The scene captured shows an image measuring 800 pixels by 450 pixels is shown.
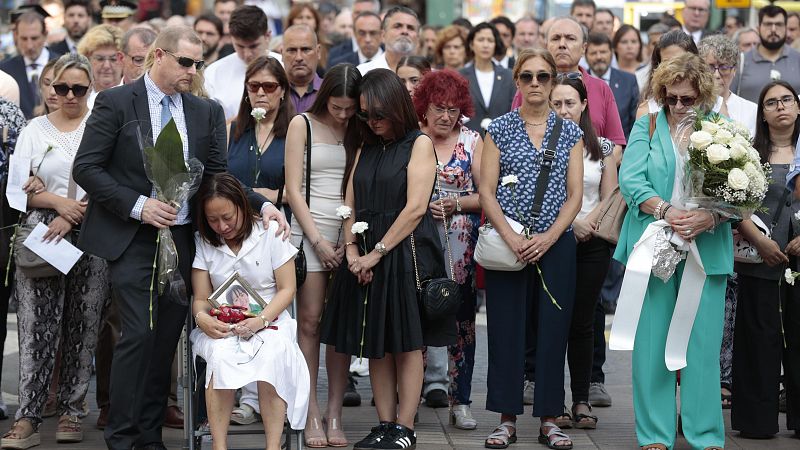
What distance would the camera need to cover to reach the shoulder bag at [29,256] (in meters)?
7.50

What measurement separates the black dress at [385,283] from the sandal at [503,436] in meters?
0.59

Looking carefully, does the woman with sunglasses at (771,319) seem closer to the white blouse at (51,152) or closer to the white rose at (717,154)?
the white rose at (717,154)

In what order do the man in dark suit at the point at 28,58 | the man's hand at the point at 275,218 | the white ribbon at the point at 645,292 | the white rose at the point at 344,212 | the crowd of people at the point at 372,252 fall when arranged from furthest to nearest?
the man in dark suit at the point at 28,58 → the white rose at the point at 344,212 → the white ribbon at the point at 645,292 → the man's hand at the point at 275,218 → the crowd of people at the point at 372,252

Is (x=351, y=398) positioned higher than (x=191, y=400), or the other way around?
(x=191, y=400)

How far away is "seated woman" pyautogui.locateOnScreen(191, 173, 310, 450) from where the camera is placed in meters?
6.73

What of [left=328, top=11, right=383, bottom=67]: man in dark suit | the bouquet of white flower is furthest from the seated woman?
[left=328, top=11, right=383, bottom=67]: man in dark suit

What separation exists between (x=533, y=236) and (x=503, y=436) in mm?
1123

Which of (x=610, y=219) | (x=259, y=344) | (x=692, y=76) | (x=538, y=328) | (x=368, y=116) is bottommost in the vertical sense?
(x=538, y=328)

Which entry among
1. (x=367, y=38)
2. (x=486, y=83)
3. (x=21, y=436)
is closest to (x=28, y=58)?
(x=367, y=38)

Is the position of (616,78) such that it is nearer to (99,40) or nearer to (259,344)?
(99,40)

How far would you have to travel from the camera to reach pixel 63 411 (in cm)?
770

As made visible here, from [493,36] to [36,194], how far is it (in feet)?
Answer: 20.1

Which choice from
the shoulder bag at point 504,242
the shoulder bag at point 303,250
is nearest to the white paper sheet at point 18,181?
the shoulder bag at point 303,250

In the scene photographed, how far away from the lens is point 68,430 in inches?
301
